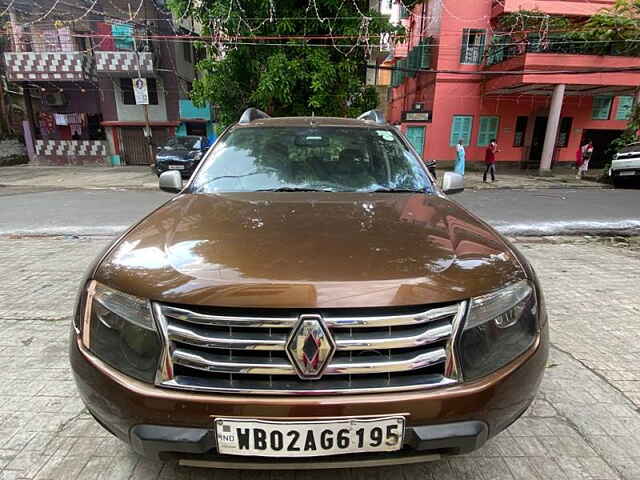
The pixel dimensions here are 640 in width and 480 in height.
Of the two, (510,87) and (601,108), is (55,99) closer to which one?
(510,87)

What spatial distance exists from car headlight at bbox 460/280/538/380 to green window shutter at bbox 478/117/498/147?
18.8 metres

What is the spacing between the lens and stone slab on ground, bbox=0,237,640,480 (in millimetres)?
1734

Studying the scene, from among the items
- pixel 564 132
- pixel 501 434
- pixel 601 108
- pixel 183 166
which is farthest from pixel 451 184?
pixel 601 108

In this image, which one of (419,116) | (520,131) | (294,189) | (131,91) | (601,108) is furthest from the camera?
(601,108)

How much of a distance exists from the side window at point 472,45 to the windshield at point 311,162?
17.4 m

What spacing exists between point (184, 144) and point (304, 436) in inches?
564

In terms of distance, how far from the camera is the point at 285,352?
1.28 m

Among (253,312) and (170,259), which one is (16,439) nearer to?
(170,259)

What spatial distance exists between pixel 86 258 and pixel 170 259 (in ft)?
13.5

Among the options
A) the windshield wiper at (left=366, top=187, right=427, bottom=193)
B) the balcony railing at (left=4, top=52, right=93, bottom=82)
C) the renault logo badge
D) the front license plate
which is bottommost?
the front license plate

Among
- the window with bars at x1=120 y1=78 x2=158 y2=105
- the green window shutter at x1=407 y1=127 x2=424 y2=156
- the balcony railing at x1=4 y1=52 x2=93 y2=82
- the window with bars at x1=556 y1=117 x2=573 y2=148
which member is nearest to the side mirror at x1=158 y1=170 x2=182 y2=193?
the green window shutter at x1=407 y1=127 x2=424 y2=156

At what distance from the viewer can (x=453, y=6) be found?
1688cm

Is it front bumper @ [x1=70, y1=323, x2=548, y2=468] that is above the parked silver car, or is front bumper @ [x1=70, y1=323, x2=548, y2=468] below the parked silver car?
above

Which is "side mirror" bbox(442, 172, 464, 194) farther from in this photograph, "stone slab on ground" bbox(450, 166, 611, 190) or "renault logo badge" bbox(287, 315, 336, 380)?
"stone slab on ground" bbox(450, 166, 611, 190)
